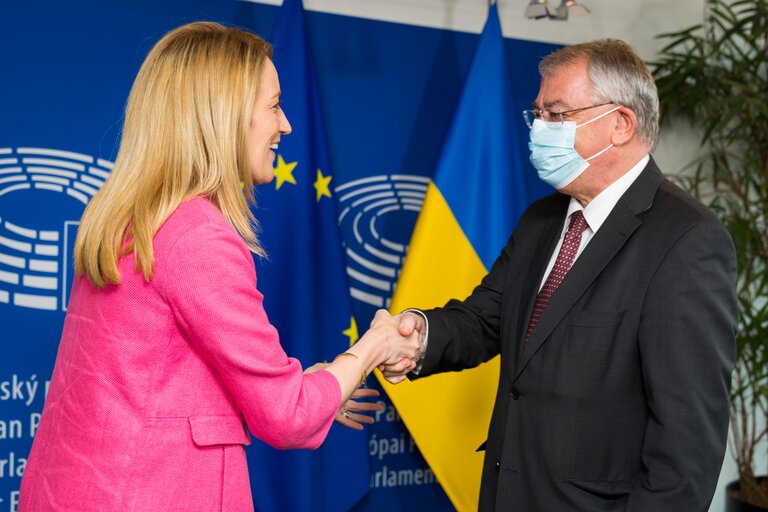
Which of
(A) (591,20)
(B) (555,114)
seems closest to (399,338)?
(B) (555,114)

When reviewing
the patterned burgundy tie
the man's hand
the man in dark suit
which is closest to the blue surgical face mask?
the man in dark suit

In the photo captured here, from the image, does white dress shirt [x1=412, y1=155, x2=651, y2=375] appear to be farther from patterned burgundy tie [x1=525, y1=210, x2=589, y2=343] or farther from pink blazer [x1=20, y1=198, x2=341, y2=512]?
pink blazer [x1=20, y1=198, x2=341, y2=512]

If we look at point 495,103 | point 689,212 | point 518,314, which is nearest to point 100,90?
point 495,103

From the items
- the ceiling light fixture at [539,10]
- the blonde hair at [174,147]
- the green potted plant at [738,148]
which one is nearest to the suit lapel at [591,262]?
the blonde hair at [174,147]

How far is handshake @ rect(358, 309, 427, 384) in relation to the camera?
215 centimetres

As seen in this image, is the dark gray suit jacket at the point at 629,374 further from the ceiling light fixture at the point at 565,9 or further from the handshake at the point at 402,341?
the ceiling light fixture at the point at 565,9

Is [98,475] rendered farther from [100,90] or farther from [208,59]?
[100,90]

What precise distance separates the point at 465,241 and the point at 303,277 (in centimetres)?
67

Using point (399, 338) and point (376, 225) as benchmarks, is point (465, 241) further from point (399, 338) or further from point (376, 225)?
point (399, 338)

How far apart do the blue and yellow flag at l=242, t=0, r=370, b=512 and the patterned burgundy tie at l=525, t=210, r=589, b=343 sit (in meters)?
1.05

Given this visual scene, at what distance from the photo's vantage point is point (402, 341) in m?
2.22

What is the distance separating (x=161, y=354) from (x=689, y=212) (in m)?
1.22

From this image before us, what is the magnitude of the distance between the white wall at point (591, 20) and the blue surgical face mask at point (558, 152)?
1.30 meters

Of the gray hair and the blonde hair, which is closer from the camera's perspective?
the blonde hair
